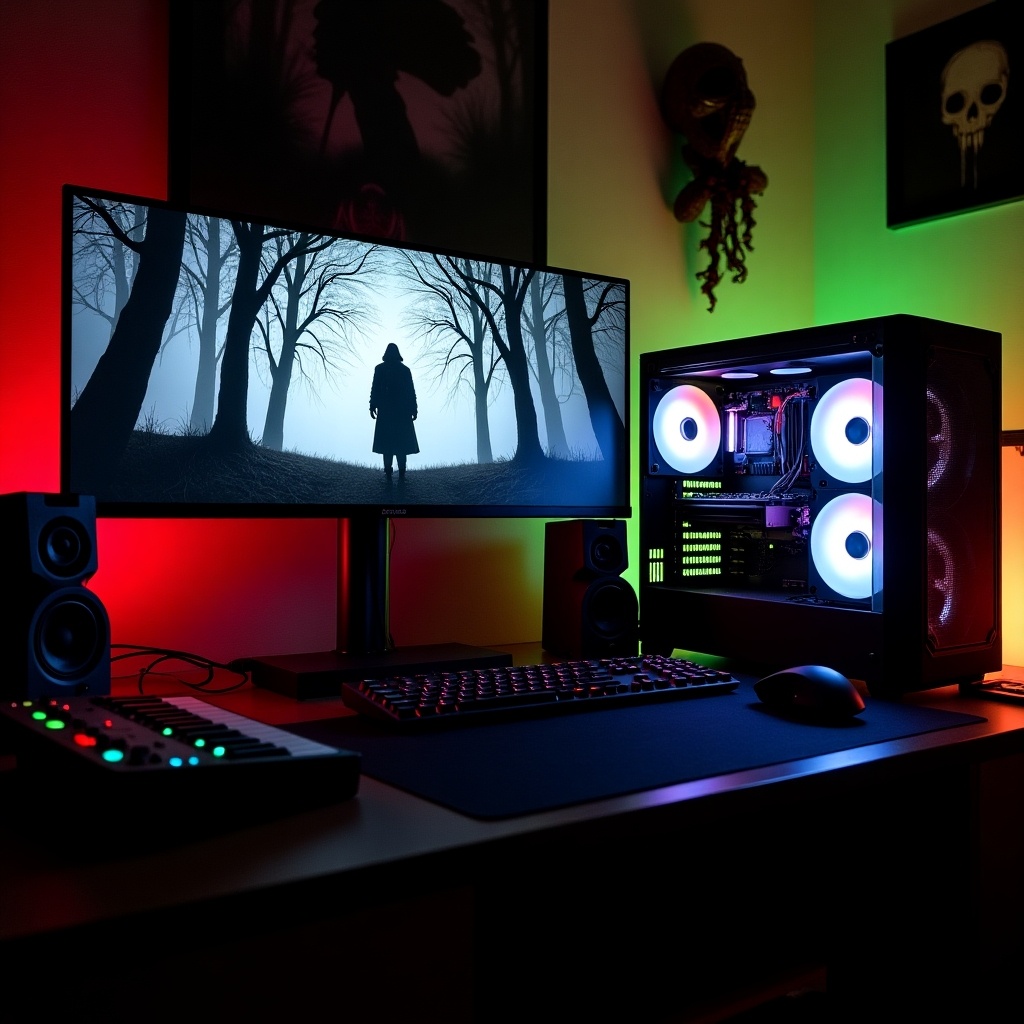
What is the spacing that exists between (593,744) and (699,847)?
0.62 m

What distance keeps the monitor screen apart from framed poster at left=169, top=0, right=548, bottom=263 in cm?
21

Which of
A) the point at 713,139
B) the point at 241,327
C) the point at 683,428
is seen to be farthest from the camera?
the point at 713,139

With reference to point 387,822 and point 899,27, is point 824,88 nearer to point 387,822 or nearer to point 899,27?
point 899,27

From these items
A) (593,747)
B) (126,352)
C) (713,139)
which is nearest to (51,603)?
(126,352)

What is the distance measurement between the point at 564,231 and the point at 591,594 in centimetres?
65

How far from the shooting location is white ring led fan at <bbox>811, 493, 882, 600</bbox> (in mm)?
1145

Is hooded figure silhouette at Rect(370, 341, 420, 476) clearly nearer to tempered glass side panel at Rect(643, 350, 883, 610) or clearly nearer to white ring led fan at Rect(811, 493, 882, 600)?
tempered glass side panel at Rect(643, 350, 883, 610)

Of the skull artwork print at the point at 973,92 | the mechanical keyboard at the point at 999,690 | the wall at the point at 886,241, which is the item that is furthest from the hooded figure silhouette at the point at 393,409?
the skull artwork print at the point at 973,92

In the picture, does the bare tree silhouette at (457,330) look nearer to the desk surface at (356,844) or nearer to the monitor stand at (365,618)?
the monitor stand at (365,618)

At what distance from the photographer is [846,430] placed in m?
1.20

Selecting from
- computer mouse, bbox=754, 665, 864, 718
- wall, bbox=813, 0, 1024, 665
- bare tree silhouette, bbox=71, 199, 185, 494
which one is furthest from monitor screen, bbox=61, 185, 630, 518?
wall, bbox=813, 0, 1024, 665

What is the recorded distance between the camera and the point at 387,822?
64 cm

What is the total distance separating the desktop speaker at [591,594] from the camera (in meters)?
1.33

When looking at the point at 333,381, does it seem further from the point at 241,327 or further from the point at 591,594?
the point at 591,594
